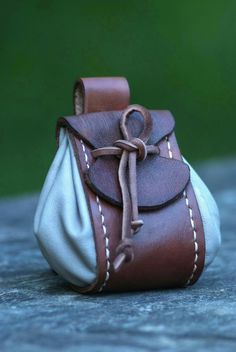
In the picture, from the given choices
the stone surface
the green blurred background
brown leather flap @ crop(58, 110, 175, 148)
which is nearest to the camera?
the stone surface

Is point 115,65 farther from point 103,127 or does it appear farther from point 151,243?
point 151,243

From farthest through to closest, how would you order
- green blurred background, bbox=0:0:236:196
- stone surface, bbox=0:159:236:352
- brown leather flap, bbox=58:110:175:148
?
green blurred background, bbox=0:0:236:196 → brown leather flap, bbox=58:110:175:148 → stone surface, bbox=0:159:236:352

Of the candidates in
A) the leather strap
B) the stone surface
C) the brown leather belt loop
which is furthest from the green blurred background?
the leather strap

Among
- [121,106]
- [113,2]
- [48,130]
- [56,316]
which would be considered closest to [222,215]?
[121,106]

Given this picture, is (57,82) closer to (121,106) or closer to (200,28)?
(200,28)

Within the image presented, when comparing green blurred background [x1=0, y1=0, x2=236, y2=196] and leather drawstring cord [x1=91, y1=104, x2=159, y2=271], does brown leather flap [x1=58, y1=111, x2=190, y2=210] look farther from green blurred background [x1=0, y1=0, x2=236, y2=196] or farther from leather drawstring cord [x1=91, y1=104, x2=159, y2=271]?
green blurred background [x1=0, y1=0, x2=236, y2=196]

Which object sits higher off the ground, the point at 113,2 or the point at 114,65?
the point at 113,2
